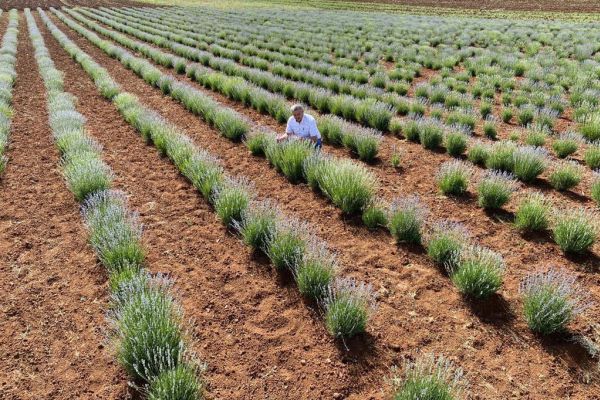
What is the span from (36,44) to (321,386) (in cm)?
2418

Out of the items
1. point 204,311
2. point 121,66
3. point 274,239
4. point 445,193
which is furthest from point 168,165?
point 121,66

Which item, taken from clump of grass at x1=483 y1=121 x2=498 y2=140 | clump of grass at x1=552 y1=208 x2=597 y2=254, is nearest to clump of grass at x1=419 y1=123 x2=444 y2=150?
clump of grass at x1=483 y1=121 x2=498 y2=140

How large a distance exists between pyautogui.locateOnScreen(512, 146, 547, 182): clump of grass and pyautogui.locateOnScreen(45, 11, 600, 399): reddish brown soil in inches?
55.0

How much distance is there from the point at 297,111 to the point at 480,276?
423 centimetres

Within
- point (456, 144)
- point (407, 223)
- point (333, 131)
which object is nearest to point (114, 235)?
point (407, 223)

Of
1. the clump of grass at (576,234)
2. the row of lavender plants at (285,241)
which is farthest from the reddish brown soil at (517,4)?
the row of lavender plants at (285,241)

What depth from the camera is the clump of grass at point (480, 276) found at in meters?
3.85

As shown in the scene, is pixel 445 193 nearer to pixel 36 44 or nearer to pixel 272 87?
pixel 272 87

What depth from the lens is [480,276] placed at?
12.6 feet

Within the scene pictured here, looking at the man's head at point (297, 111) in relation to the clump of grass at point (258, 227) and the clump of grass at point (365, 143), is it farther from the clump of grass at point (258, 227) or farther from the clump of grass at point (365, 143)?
the clump of grass at point (258, 227)

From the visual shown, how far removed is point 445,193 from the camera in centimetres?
614

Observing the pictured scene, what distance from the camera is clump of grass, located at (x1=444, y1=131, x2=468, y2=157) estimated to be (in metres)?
7.68

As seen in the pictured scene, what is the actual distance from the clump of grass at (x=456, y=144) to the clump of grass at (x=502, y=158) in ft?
2.55

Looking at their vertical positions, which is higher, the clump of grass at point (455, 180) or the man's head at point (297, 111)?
the man's head at point (297, 111)
